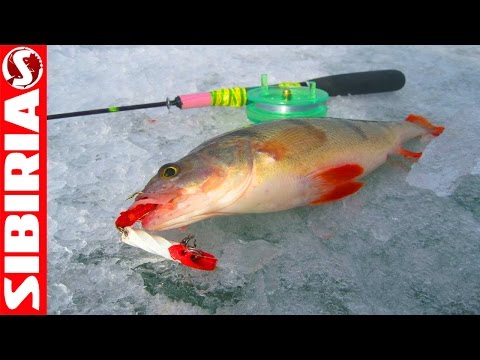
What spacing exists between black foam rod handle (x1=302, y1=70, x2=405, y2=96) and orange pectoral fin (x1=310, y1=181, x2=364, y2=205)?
144 centimetres

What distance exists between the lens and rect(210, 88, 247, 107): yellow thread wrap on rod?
9.99 feet

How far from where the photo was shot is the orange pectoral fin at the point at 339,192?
2.03 meters

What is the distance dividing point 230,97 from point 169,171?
1367 mm

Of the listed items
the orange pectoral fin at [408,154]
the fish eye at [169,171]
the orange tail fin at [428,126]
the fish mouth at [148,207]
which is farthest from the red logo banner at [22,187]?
the orange tail fin at [428,126]

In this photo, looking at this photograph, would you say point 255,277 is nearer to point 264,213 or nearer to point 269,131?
point 264,213

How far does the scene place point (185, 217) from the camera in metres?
1.77

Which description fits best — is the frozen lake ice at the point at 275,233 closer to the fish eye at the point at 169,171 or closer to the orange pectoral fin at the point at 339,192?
the orange pectoral fin at the point at 339,192

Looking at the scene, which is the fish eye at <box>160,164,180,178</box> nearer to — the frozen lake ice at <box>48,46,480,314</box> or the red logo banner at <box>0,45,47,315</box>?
the frozen lake ice at <box>48,46,480,314</box>

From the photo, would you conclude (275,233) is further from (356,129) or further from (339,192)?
(356,129)

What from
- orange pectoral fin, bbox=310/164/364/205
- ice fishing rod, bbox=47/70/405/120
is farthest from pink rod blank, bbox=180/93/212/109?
orange pectoral fin, bbox=310/164/364/205

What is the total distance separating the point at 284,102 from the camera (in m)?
2.83

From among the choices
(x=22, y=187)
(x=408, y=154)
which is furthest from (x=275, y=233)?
(x=22, y=187)

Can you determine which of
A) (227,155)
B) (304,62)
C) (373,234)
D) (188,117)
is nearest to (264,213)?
(227,155)

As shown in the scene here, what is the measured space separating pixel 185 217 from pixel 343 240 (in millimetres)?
664
